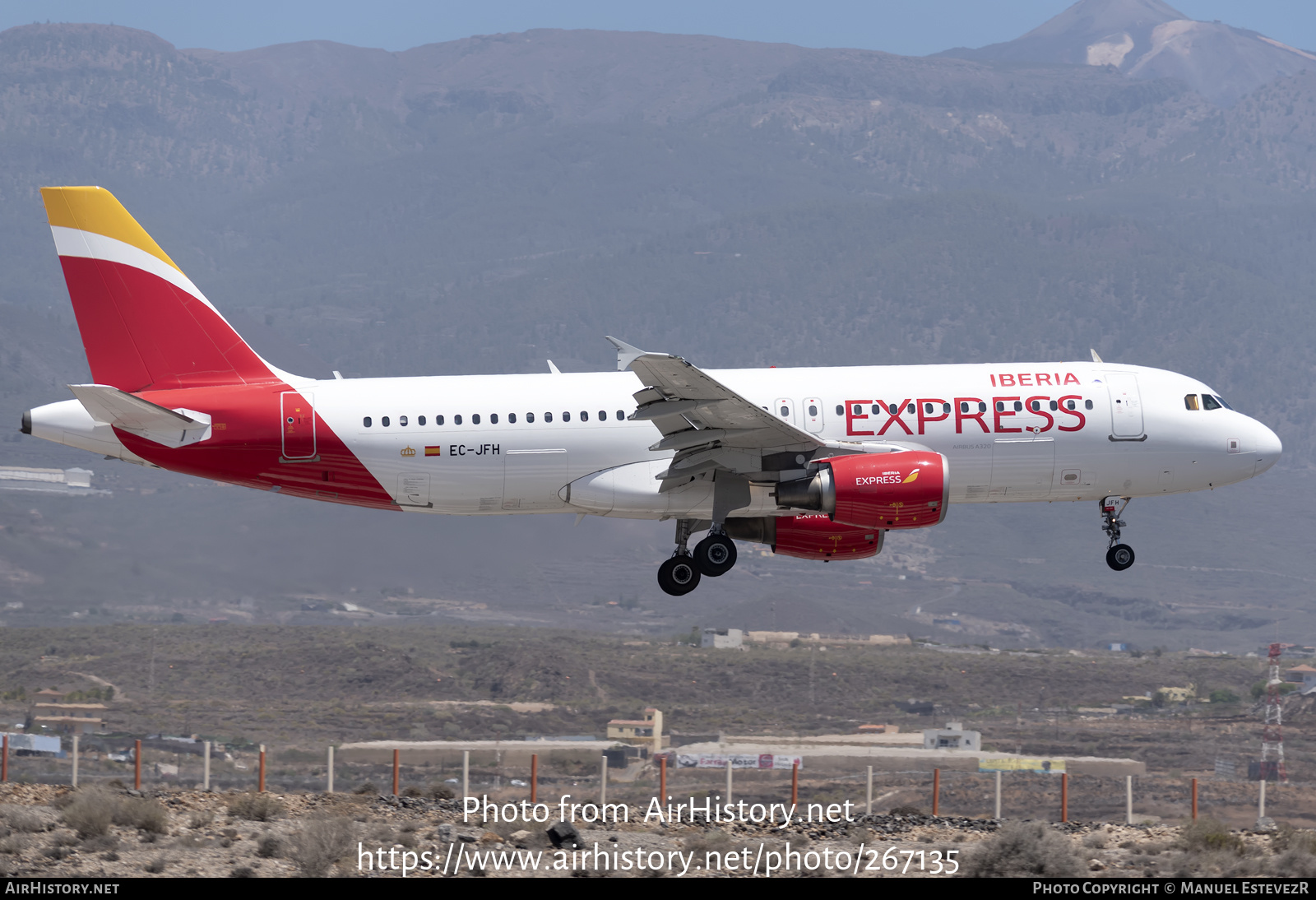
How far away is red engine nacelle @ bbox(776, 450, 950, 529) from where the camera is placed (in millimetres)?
38469

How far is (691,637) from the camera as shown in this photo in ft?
647

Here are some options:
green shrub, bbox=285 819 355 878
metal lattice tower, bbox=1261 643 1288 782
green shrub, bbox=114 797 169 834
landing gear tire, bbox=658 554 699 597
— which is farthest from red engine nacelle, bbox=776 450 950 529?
metal lattice tower, bbox=1261 643 1288 782

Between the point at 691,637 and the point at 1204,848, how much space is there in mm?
165027

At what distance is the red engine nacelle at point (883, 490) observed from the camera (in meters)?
38.5

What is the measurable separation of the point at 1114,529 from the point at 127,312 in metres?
26.5

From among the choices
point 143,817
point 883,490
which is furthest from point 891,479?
point 143,817

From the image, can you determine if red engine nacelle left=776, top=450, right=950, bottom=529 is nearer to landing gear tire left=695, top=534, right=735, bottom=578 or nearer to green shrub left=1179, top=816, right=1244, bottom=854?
landing gear tire left=695, top=534, right=735, bottom=578

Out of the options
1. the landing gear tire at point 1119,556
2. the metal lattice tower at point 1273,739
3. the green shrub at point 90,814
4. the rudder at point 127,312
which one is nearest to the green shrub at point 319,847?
the green shrub at point 90,814

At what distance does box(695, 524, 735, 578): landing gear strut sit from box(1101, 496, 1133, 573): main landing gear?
10107 mm

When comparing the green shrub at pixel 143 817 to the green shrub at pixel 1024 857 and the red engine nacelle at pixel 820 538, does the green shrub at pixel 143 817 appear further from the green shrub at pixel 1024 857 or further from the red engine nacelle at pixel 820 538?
the green shrub at pixel 1024 857

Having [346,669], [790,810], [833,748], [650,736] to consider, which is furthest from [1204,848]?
[346,669]

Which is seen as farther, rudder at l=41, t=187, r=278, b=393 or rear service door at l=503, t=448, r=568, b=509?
rudder at l=41, t=187, r=278, b=393

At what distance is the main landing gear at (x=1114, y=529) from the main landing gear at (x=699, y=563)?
33.4 ft

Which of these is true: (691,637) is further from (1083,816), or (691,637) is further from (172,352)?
(172,352)
